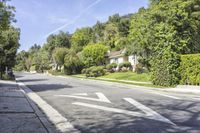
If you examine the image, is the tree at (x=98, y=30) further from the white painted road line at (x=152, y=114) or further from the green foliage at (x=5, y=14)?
the white painted road line at (x=152, y=114)

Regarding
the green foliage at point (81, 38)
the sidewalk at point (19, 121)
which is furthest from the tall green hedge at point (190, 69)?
the green foliage at point (81, 38)

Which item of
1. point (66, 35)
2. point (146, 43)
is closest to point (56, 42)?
point (66, 35)

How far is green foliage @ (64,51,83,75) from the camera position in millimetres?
70669

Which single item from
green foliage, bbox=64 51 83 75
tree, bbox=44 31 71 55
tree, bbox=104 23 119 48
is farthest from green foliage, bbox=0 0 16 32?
tree, bbox=44 31 71 55

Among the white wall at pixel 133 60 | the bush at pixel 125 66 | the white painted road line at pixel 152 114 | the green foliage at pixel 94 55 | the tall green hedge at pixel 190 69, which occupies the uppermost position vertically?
the green foliage at pixel 94 55

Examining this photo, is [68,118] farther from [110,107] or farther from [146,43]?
[146,43]

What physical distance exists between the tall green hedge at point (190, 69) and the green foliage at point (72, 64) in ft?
155

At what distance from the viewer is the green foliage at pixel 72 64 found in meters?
70.7

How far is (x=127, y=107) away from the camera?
12.2m

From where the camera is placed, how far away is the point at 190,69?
24.0m

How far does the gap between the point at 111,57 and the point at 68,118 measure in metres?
56.4

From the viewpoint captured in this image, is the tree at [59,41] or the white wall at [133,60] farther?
the tree at [59,41]

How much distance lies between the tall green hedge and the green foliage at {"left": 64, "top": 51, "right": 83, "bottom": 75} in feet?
155

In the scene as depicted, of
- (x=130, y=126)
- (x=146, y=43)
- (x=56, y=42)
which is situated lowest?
(x=130, y=126)
